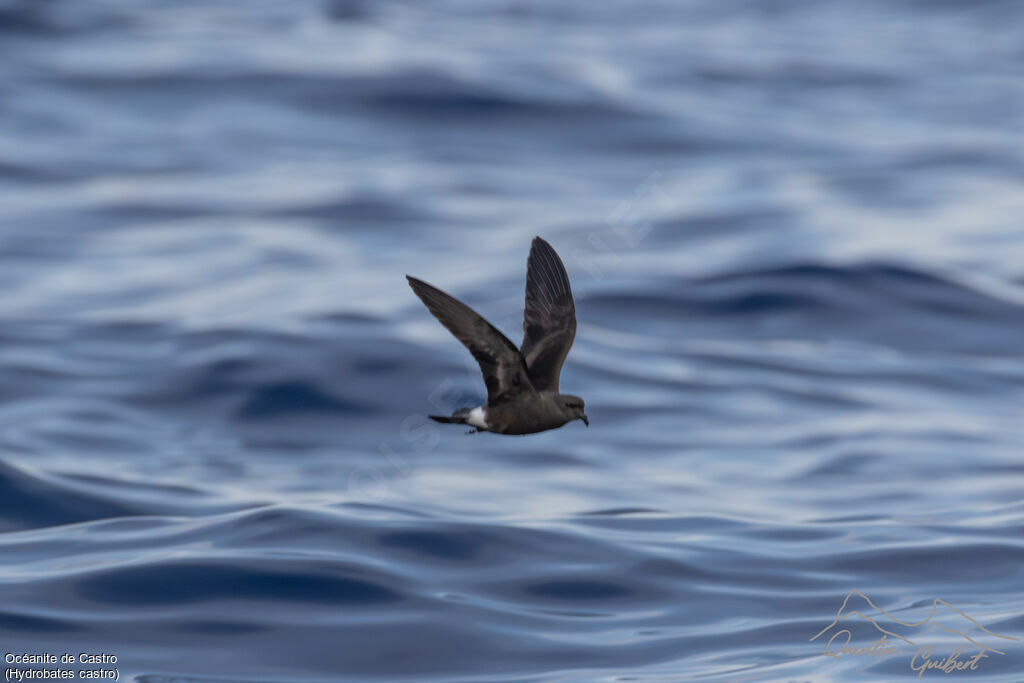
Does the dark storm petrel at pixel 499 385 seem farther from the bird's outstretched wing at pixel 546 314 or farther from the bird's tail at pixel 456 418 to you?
the bird's outstretched wing at pixel 546 314

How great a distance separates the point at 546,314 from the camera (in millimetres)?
5902

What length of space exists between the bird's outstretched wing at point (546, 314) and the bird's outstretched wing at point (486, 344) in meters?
0.62

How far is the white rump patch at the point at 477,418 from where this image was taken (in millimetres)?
4910

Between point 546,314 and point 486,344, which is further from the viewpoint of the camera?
point 546,314

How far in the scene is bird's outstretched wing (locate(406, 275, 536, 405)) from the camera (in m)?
4.91

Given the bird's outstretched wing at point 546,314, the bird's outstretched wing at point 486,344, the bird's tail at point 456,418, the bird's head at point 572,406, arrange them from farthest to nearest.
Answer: the bird's outstretched wing at point 546,314 → the bird's head at point 572,406 → the bird's outstretched wing at point 486,344 → the bird's tail at point 456,418

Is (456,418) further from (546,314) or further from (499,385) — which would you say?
(546,314)

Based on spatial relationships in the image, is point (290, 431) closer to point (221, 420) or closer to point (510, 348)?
point (221, 420)

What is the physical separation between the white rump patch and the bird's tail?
0.02 m

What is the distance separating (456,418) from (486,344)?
29 centimetres
